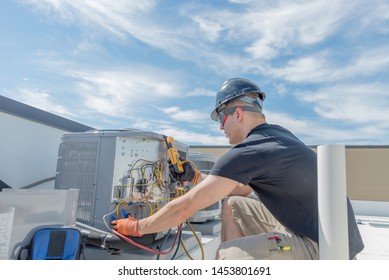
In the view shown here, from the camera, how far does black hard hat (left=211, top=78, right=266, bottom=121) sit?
1913 millimetres

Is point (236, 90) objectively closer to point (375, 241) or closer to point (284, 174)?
point (284, 174)

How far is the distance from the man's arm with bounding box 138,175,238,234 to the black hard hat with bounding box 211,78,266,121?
2.11 ft

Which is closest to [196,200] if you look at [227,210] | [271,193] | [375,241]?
[271,193]

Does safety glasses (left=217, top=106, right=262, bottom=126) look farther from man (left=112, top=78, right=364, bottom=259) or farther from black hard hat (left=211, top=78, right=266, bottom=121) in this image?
man (left=112, top=78, right=364, bottom=259)

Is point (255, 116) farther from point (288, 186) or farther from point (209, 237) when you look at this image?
point (209, 237)

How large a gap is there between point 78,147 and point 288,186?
1.67 metres

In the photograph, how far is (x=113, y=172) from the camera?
216 centimetres

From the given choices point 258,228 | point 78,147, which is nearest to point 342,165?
point 258,228

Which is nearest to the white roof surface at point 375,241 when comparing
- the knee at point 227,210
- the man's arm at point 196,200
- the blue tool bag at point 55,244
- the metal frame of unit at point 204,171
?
the metal frame of unit at point 204,171

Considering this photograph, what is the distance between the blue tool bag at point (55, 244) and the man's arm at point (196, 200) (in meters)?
0.46

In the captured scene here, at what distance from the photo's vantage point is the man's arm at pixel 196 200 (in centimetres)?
147

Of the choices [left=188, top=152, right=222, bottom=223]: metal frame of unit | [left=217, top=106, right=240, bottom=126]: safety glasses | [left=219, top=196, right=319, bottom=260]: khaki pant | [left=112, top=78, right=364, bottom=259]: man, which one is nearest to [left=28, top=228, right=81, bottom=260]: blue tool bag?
[left=112, top=78, right=364, bottom=259]: man

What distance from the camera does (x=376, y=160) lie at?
1312 cm

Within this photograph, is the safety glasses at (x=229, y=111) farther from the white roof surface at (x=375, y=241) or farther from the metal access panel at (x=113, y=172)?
the white roof surface at (x=375, y=241)
